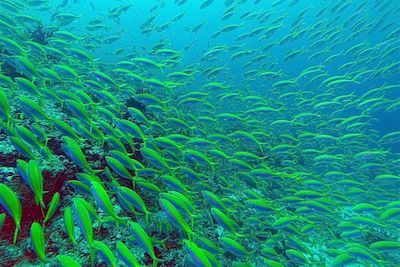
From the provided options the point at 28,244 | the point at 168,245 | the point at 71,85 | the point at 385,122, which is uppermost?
the point at 71,85

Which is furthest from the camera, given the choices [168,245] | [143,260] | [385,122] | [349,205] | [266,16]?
[385,122]

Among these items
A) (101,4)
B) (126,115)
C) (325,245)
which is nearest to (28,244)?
(126,115)

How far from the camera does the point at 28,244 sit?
127 inches

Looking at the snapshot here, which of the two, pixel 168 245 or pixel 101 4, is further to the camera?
pixel 101 4

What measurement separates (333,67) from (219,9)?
116 feet

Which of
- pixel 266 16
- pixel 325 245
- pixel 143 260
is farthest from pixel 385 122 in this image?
pixel 143 260

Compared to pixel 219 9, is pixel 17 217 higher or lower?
lower

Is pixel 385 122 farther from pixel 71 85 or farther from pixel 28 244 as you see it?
pixel 28 244

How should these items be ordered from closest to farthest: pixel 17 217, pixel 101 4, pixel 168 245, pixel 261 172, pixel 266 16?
1. pixel 17 217
2. pixel 168 245
3. pixel 261 172
4. pixel 266 16
5. pixel 101 4

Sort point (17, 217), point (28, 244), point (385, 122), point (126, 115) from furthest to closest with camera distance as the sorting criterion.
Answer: point (385, 122) < point (126, 115) < point (28, 244) < point (17, 217)

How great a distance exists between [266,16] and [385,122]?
81.3ft

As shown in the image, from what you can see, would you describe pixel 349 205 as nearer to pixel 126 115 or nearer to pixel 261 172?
pixel 261 172

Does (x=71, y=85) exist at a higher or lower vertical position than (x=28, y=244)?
higher

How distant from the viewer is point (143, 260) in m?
3.70
